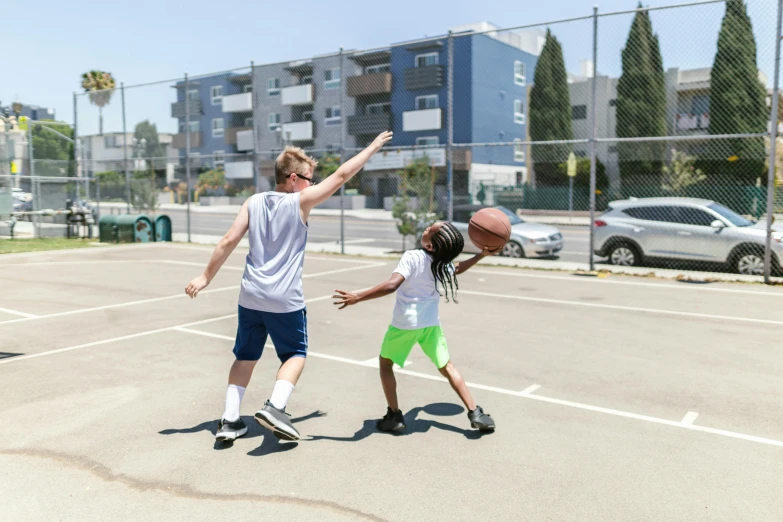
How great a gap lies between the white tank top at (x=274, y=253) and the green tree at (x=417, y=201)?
1212cm

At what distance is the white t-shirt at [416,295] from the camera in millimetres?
4734

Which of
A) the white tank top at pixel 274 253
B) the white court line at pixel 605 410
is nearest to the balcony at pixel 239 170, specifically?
the white court line at pixel 605 410

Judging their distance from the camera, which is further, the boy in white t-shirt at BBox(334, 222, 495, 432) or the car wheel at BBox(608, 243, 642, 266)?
the car wheel at BBox(608, 243, 642, 266)

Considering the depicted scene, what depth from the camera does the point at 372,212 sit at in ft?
148

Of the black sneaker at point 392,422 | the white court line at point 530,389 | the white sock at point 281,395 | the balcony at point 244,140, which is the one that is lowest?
the white court line at point 530,389

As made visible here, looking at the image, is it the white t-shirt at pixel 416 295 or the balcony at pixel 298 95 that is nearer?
the white t-shirt at pixel 416 295

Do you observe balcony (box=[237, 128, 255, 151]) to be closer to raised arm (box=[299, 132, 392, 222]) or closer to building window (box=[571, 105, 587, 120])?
building window (box=[571, 105, 587, 120])

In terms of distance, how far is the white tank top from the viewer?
456cm

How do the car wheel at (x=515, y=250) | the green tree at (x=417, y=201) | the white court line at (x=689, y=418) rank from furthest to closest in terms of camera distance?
the green tree at (x=417, y=201), the car wheel at (x=515, y=250), the white court line at (x=689, y=418)

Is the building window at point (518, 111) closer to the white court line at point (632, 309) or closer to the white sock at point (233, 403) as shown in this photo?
the white court line at point (632, 309)

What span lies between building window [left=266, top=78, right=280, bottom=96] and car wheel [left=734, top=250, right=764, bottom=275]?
47130 mm

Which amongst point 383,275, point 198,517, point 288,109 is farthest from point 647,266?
point 288,109

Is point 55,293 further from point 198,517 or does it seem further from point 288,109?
point 288,109

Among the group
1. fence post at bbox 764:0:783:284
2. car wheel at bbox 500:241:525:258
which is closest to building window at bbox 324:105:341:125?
car wheel at bbox 500:241:525:258
